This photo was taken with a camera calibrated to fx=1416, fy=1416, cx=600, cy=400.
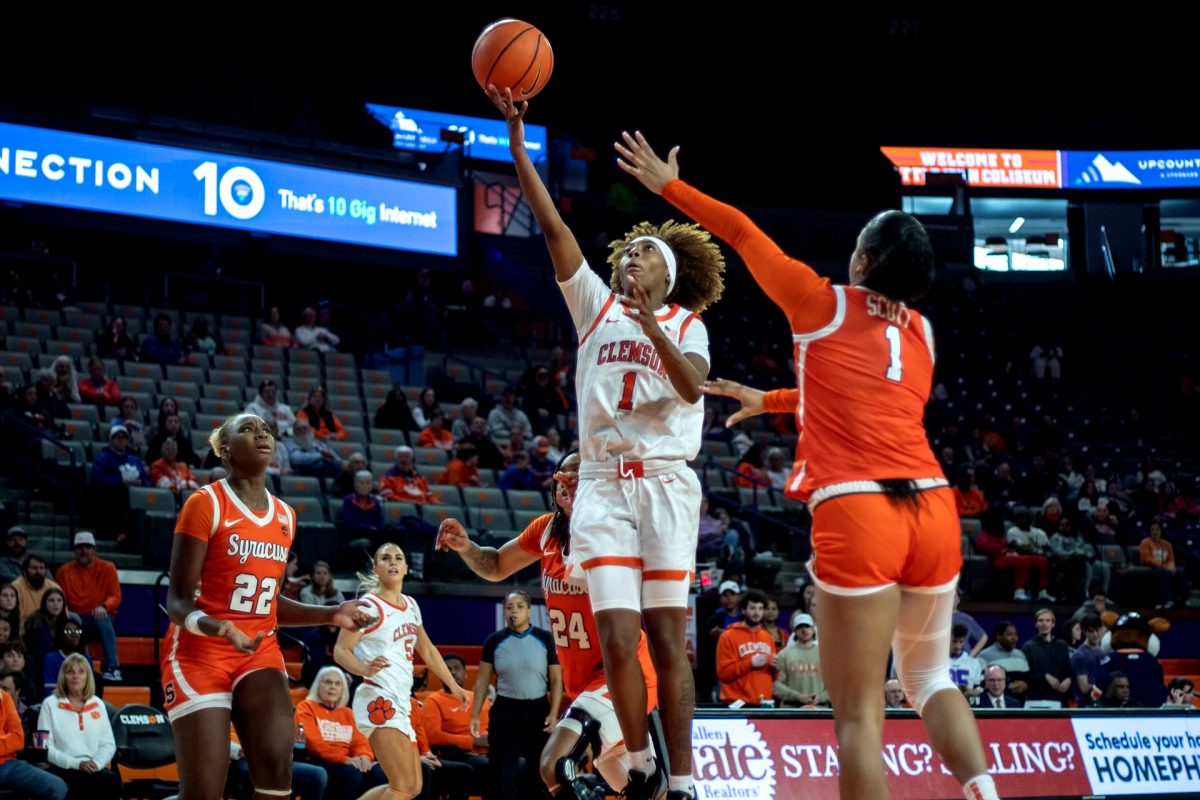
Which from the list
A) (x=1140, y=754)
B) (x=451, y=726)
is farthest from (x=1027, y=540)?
(x=451, y=726)

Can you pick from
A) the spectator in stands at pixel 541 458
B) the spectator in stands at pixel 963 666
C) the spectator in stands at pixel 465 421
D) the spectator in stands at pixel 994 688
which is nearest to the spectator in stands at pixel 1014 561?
the spectator in stands at pixel 963 666

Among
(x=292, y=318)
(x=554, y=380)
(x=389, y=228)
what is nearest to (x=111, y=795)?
(x=554, y=380)

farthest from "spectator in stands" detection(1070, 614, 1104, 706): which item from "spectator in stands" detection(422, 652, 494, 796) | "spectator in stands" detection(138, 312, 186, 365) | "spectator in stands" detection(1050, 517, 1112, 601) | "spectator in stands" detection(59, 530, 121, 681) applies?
"spectator in stands" detection(138, 312, 186, 365)

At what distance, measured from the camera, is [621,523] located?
5.39m

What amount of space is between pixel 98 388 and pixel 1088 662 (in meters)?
11.0

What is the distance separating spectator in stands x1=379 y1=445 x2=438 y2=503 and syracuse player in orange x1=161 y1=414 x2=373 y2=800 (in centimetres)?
886

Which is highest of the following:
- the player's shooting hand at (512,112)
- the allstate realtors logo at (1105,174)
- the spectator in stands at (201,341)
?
the allstate realtors logo at (1105,174)

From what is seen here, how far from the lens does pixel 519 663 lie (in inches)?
→ 416

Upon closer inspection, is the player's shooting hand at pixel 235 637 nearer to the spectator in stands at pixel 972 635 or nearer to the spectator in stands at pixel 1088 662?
the spectator in stands at pixel 972 635

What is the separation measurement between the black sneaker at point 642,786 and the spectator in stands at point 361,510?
28.8ft

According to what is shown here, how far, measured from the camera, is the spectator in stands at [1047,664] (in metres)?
13.8

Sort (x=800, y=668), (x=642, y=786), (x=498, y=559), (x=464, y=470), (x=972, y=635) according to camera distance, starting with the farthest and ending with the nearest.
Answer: (x=464, y=470), (x=972, y=635), (x=800, y=668), (x=498, y=559), (x=642, y=786)

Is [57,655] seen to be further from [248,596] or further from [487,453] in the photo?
[487,453]

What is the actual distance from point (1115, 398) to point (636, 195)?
34.0ft
